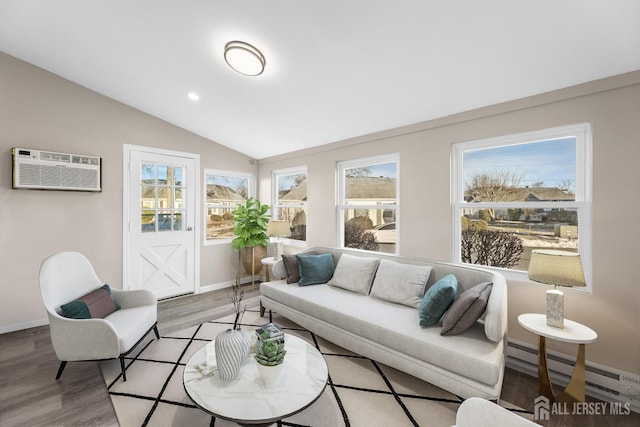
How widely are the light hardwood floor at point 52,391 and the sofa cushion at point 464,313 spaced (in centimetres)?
63

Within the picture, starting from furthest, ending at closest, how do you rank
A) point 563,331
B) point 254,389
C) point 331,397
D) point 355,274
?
point 355,274, point 331,397, point 563,331, point 254,389

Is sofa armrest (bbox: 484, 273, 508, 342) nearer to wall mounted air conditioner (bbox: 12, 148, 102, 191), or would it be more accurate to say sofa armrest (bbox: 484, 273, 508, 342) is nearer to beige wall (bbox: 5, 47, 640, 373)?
beige wall (bbox: 5, 47, 640, 373)

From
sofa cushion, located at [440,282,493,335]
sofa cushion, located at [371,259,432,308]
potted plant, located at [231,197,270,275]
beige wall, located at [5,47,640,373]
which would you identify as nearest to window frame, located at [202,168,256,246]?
beige wall, located at [5,47,640,373]

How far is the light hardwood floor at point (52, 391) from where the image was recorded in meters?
1.83

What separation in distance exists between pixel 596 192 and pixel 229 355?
2.87m

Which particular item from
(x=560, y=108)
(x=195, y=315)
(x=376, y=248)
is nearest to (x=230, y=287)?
(x=195, y=315)

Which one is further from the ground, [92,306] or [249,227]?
[249,227]

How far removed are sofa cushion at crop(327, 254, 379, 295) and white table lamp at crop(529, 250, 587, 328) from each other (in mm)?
1483

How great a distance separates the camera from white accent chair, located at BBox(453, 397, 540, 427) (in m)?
1.06

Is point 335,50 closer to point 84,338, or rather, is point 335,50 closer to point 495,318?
point 495,318

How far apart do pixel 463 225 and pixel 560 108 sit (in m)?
1.26

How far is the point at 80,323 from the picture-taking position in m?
2.13

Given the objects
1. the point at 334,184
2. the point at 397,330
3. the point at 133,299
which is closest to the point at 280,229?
Result: the point at 334,184

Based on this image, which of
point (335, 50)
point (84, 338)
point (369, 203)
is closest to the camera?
point (84, 338)
